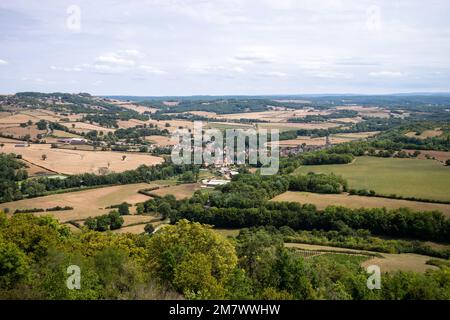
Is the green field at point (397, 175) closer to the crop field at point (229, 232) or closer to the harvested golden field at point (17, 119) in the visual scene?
the crop field at point (229, 232)

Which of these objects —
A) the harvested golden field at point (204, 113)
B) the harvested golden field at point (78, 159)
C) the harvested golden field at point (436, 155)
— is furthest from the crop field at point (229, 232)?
the harvested golden field at point (204, 113)

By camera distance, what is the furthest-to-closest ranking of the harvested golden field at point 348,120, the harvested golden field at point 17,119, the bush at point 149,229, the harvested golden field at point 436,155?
1. the harvested golden field at point 348,120
2. the harvested golden field at point 17,119
3. the harvested golden field at point 436,155
4. the bush at point 149,229

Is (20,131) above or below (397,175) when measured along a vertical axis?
above

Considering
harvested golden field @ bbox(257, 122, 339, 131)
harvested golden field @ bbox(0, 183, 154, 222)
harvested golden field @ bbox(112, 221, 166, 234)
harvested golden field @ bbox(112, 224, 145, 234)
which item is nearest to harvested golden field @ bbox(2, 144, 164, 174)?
harvested golden field @ bbox(0, 183, 154, 222)

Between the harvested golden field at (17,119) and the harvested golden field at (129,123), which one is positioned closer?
the harvested golden field at (17,119)

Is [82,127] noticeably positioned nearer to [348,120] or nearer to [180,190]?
[180,190]

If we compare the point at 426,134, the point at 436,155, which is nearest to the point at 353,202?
the point at 436,155

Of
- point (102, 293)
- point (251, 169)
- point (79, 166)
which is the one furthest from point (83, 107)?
point (102, 293)
